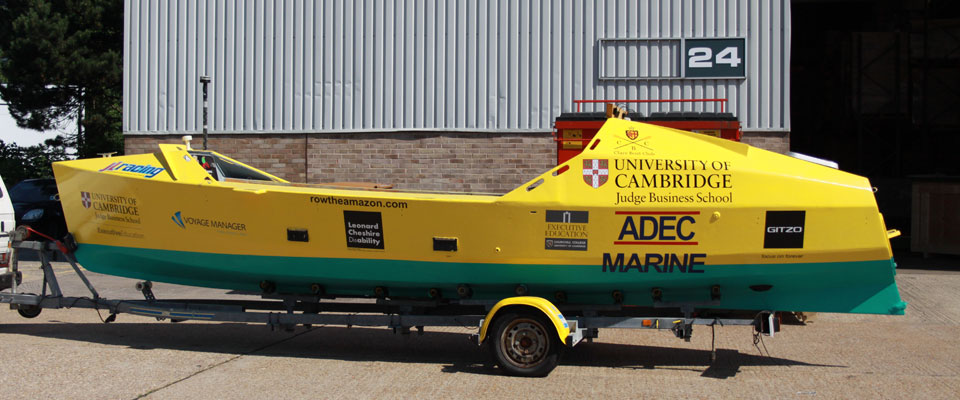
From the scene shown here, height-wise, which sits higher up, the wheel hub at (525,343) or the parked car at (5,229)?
the parked car at (5,229)

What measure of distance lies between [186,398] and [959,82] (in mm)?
23180

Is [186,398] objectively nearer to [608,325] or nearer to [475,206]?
[475,206]

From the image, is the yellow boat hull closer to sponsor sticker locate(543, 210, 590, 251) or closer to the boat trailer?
sponsor sticker locate(543, 210, 590, 251)

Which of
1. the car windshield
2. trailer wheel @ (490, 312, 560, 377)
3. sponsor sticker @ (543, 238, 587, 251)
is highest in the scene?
the car windshield

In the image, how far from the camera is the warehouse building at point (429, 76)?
14.3 metres

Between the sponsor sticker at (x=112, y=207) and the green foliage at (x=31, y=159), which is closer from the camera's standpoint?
the sponsor sticker at (x=112, y=207)

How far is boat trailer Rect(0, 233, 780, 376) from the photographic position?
6703 mm

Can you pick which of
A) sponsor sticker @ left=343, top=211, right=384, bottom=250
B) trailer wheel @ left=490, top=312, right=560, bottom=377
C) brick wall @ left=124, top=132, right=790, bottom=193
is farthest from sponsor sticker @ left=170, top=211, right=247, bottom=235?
brick wall @ left=124, top=132, right=790, bottom=193

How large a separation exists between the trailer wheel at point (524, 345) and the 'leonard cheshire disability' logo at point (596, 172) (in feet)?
3.91

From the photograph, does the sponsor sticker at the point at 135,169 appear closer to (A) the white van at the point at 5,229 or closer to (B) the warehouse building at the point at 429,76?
(A) the white van at the point at 5,229

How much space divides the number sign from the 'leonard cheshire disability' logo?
837 centimetres

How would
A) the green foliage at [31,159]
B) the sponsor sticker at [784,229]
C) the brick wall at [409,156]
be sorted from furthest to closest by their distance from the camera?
the green foliage at [31,159] → the brick wall at [409,156] → the sponsor sticker at [784,229]

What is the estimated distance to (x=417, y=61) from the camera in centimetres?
1501

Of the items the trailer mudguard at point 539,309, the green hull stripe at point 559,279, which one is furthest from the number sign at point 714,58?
the trailer mudguard at point 539,309
